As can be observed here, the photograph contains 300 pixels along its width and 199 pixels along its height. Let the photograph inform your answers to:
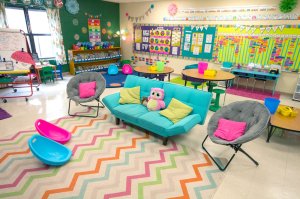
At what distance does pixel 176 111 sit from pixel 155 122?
0.40 meters

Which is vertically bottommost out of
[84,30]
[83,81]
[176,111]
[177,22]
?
[176,111]

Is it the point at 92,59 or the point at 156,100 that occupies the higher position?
the point at 92,59

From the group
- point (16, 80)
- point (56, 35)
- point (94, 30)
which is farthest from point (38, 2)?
point (16, 80)

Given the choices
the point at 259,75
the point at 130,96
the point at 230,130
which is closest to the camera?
the point at 230,130

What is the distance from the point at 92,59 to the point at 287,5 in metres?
6.39

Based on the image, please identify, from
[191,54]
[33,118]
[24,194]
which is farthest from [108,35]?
[24,194]

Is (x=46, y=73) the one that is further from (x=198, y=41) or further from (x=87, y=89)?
(x=198, y=41)

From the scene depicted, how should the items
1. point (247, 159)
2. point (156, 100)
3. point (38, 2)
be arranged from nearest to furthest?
1. point (247, 159)
2. point (156, 100)
3. point (38, 2)

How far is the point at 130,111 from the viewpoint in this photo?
10.4ft

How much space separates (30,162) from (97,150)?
33.9 inches

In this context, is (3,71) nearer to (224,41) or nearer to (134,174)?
(134,174)

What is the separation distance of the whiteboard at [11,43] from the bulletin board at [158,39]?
448 centimetres

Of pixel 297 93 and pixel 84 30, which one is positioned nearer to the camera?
pixel 297 93

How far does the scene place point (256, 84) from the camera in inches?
236
